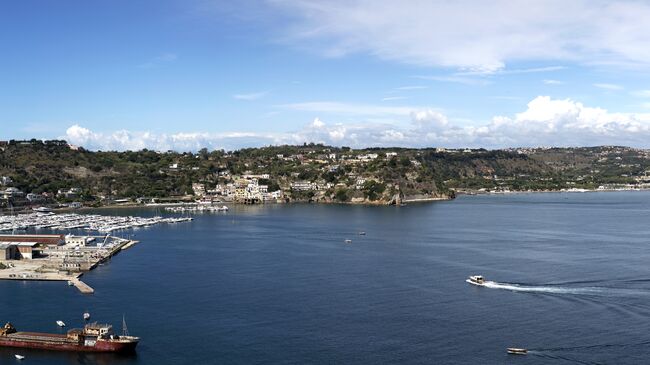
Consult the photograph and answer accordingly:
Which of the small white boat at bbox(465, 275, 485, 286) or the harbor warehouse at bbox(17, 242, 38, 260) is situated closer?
the small white boat at bbox(465, 275, 485, 286)

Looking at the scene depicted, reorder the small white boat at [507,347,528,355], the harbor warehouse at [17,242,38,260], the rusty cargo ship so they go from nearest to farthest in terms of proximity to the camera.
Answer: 1. the small white boat at [507,347,528,355]
2. the rusty cargo ship
3. the harbor warehouse at [17,242,38,260]

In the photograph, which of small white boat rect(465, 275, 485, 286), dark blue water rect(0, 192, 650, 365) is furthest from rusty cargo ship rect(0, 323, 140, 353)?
small white boat rect(465, 275, 485, 286)

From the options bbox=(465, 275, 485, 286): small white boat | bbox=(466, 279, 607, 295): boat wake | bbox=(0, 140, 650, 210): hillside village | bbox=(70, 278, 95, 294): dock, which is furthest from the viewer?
bbox=(0, 140, 650, 210): hillside village

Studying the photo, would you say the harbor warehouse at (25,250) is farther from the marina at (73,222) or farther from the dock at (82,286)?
the marina at (73,222)

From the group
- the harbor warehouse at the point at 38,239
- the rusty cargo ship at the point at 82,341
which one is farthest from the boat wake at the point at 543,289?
the harbor warehouse at the point at 38,239

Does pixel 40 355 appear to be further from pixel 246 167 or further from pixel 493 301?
pixel 246 167

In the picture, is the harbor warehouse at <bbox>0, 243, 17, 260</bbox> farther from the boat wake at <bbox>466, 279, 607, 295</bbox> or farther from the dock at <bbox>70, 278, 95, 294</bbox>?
the boat wake at <bbox>466, 279, 607, 295</bbox>
